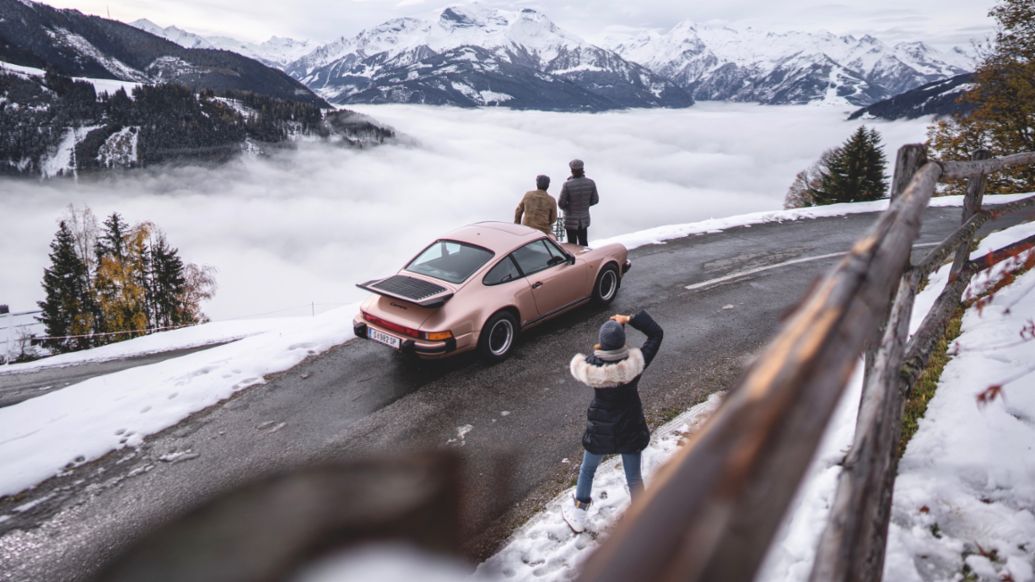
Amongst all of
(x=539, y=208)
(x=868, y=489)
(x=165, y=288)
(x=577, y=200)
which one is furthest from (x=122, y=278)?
(x=868, y=489)

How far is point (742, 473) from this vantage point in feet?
1.73

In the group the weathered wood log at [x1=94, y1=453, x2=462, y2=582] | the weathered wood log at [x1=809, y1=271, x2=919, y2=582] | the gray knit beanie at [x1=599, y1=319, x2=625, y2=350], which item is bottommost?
the weathered wood log at [x1=94, y1=453, x2=462, y2=582]

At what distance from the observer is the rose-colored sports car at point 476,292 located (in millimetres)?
6770

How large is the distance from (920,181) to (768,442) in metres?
Result: 1.95

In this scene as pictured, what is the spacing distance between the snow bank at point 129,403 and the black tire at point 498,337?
2528 mm

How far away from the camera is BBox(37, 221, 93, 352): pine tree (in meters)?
52.9

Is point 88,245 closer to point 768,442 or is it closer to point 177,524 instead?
point 177,524

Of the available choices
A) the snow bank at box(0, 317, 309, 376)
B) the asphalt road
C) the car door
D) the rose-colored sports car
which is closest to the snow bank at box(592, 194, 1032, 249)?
the car door

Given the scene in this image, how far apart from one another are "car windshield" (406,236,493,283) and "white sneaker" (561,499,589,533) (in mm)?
3526

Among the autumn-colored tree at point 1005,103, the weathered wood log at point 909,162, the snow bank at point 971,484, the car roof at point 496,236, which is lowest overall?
the snow bank at point 971,484

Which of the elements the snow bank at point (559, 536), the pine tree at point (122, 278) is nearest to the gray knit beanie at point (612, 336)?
the snow bank at point (559, 536)

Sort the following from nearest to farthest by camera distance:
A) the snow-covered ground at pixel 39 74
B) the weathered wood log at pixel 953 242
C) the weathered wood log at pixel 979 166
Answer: the weathered wood log at pixel 979 166, the weathered wood log at pixel 953 242, the snow-covered ground at pixel 39 74

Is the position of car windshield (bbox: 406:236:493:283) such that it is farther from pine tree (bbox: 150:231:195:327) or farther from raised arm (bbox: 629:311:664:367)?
pine tree (bbox: 150:231:195:327)

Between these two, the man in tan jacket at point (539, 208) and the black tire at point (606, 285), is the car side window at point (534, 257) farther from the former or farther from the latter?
the man in tan jacket at point (539, 208)
